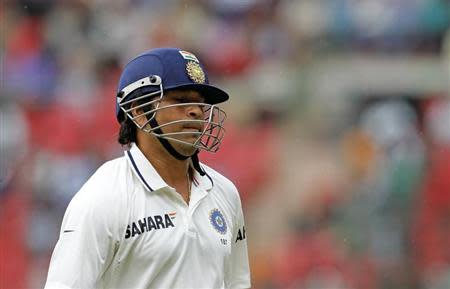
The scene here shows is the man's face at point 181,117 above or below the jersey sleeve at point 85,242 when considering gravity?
above

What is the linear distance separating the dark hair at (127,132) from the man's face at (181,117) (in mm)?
135

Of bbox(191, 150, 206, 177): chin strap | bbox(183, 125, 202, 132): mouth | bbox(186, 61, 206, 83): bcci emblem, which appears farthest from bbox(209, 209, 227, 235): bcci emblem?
bbox(186, 61, 206, 83): bcci emblem

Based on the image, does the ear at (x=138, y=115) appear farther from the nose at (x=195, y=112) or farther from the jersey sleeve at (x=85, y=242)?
the jersey sleeve at (x=85, y=242)

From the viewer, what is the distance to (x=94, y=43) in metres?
10.9

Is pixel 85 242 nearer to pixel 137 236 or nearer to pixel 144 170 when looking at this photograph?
pixel 137 236

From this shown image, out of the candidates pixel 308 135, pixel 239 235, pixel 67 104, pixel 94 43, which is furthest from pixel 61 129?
pixel 239 235

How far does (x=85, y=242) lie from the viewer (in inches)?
141

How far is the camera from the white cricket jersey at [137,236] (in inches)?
141

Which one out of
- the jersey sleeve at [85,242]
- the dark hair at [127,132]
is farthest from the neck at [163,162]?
the jersey sleeve at [85,242]

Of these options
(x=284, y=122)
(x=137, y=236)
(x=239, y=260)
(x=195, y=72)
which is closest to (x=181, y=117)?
(x=195, y=72)

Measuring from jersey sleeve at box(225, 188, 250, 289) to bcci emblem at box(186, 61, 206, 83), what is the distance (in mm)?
500

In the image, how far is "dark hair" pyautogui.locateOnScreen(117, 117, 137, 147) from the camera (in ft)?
12.8

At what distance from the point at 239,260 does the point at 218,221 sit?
1.15ft

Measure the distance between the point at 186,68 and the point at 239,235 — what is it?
66cm
